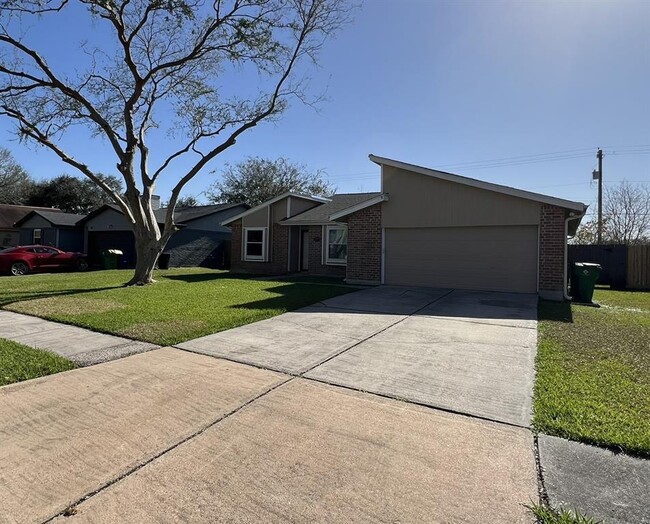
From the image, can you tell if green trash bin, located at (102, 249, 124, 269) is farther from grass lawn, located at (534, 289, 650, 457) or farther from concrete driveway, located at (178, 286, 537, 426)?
grass lawn, located at (534, 289, 650, 457)

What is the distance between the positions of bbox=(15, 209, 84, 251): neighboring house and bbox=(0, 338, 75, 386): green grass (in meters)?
23.9

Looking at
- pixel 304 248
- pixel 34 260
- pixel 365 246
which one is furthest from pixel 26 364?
pixel 34 260

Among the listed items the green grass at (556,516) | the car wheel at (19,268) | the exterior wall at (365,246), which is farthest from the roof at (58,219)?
the green grass at (556,516)

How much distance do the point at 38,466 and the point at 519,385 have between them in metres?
4.17

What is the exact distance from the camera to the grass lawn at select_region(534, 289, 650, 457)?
3.12m

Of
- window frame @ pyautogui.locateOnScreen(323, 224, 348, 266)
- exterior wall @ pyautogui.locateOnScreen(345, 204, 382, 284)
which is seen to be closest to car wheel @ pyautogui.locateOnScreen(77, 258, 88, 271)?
window frame @ pyautogui.locateOnScreen(323, 224, 348, 266)

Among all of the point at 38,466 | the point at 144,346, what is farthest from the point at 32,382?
the point at 38,466

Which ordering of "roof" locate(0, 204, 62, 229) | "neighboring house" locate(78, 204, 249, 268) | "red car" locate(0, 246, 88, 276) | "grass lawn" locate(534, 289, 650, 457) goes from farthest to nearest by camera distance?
"roof" locate(0, 204, 62, 229), "neighboring house" locate(78, 204, 249, 268), "red car" locate(0, 246, 88, 276), "grass lawn" locate(534, 289, 650, 457)

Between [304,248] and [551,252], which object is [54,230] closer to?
[304,248]

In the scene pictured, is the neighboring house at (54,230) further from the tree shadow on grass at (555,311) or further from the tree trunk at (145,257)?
the tree shadow on grass at (555,311)

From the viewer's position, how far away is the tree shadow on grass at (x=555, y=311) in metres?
7.89

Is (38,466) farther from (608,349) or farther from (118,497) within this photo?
(608,349)

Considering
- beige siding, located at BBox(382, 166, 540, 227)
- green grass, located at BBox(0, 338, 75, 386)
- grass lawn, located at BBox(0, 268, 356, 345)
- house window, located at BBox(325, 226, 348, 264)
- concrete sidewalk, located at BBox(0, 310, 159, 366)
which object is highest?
beige siding, located at BBox(382, 166, 540, 227)

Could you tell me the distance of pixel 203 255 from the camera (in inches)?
938
